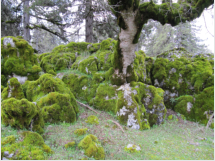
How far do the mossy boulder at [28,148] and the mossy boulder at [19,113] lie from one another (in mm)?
366

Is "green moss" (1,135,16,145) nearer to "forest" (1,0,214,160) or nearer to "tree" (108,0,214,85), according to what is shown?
"forest" (1,0,214,160)

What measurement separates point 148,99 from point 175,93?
2.56 meters

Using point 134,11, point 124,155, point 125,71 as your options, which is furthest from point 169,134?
point 134,11

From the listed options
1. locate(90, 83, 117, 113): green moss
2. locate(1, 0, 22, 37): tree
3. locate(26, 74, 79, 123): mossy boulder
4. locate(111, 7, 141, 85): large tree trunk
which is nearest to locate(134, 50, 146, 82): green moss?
locate(111, 7, 141, 85): large tree trunk

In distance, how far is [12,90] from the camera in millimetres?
4906

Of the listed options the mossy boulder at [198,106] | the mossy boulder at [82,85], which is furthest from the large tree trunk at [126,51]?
the mossy boulder at [198,106]

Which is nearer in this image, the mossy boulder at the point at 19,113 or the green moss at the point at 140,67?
the mossy boulder at the point at 19,113

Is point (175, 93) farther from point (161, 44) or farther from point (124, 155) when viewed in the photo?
point (161, 44)

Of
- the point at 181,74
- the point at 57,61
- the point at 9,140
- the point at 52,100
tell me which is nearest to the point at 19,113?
the point at 9,140

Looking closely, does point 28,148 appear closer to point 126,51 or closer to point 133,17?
point 126,51

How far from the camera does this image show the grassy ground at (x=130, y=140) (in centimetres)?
315

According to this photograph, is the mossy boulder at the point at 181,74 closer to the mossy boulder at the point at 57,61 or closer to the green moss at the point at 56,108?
the mossy boulder at the point at 57,61

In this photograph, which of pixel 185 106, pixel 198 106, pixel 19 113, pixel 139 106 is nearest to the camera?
pixel 19 113

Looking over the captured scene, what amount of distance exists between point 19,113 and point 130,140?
3066 mm
